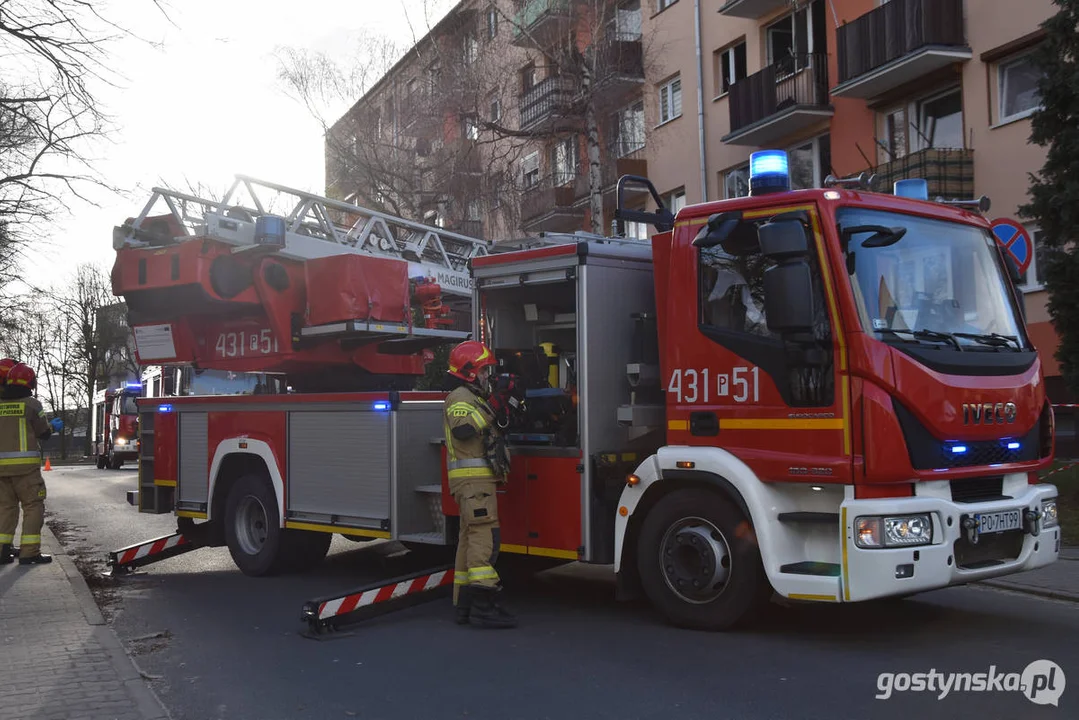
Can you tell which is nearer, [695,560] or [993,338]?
[993,338]

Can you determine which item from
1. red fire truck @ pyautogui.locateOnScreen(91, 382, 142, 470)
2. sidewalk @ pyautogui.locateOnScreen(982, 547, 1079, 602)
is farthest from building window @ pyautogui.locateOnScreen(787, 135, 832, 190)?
red fire truck @ pyautogui.locateOnScreen(91, 382, 142, 470)

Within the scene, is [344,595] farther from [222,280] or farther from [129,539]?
[129,539]

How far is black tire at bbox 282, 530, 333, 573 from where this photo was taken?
9.52 meters

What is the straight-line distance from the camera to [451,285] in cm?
1120

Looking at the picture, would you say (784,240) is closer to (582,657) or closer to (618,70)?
(582,657)

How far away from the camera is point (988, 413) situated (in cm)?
612

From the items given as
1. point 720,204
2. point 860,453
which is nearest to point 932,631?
point 860,453

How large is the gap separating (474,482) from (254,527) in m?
3.52

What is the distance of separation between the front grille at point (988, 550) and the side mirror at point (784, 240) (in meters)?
1.77

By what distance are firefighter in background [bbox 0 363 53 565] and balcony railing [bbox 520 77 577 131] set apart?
13.1 m

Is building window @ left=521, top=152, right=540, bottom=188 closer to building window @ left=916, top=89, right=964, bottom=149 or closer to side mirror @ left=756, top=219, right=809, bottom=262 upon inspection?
building window @ left=916, top=89, right=964, bottom=149

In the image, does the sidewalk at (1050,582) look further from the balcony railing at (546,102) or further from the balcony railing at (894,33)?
the balcony railing at (546,102)

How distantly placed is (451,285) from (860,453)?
6101 mm

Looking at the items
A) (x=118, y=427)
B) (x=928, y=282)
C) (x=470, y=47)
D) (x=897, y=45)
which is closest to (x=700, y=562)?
(x=928, y=282)
